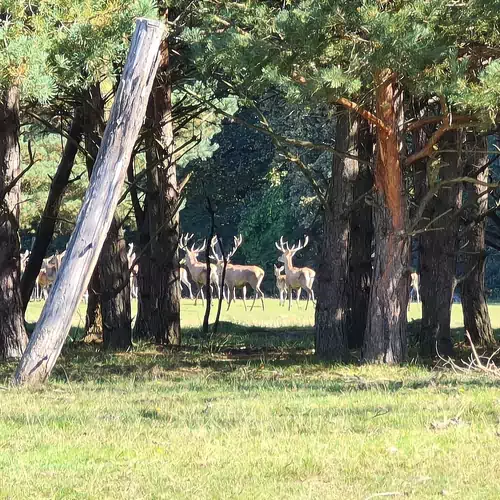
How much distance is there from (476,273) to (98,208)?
26.2 ft

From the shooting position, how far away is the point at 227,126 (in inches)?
1817

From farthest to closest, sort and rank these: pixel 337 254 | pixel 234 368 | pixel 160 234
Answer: pixel 160 234
pixel 337 254
pixel 234 368

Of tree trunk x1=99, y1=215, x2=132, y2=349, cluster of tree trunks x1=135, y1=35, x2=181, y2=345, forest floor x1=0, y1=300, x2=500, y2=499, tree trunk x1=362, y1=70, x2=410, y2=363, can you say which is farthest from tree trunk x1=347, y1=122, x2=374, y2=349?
forest floor x1=0, y1=300, x2=500, y2=499

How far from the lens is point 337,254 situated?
1398 cm

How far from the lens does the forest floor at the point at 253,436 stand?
571 cm

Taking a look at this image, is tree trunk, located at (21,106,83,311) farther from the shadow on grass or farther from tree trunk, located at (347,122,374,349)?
tree trunk, located at (347,122,374,349)

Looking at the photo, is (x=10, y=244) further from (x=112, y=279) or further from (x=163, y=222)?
(x=163, y=222)

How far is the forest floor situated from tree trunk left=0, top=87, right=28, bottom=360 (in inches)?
92.2

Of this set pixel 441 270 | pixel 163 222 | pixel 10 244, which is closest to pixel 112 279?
pixel 163 222

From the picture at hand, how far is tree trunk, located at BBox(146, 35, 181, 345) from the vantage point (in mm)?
16094

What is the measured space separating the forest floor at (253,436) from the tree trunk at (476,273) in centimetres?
445

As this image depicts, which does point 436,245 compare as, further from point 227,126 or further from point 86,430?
point 227,126

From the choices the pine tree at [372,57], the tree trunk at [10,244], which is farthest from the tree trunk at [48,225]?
the pine tree at [372,57]

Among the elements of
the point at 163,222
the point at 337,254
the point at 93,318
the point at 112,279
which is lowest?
the point at 93,318
